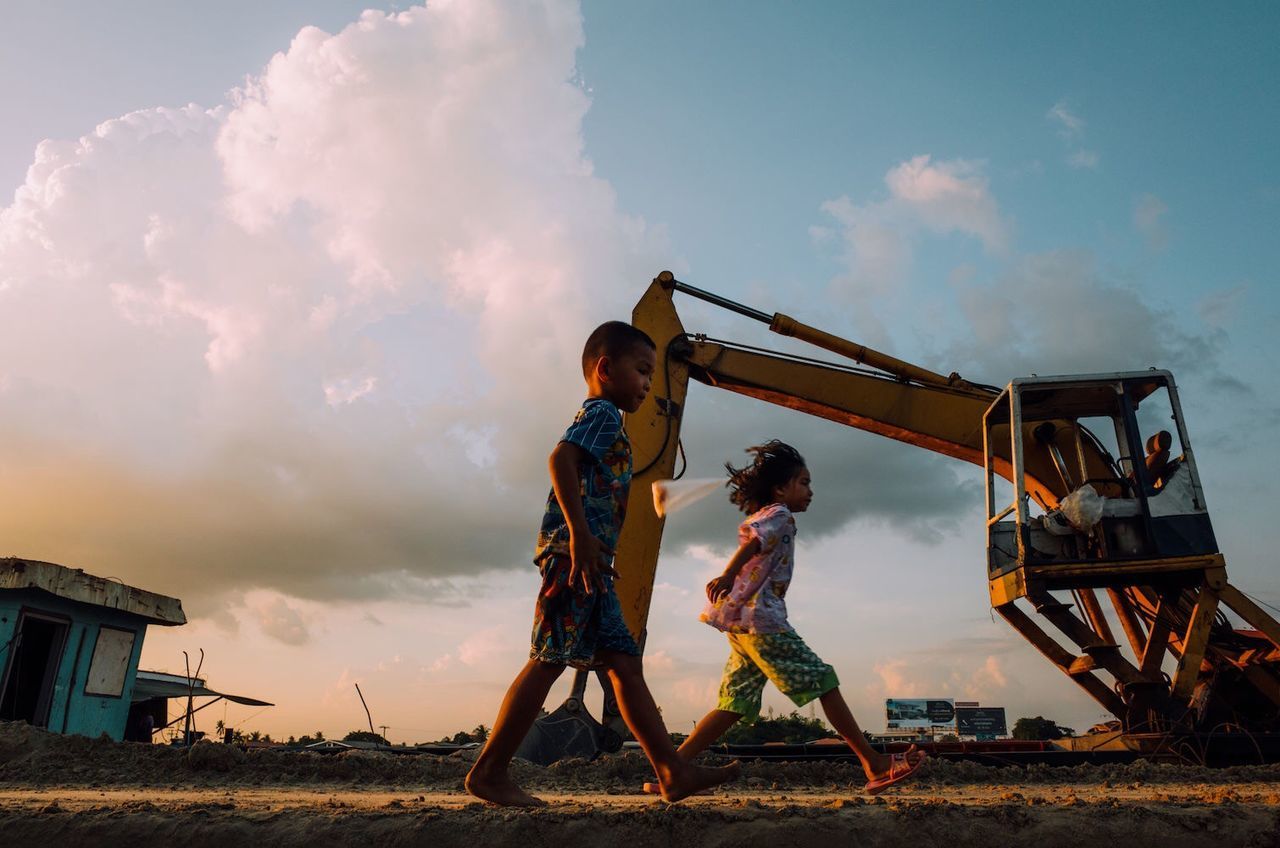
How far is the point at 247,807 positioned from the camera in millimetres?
2627

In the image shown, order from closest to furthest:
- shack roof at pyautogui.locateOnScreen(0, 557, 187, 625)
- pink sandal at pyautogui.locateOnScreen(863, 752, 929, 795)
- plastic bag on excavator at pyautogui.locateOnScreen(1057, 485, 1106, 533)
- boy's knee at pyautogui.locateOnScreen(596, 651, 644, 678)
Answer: boy's knee at pyautogui.locateOnScreen(596, 651, 644, 678) < pink sandal at pyautogui.locateOnScreen(863, 752, 929, 795) < plastic bag on excavator at pyautogui.locateOnScreen(1057, 485, 1106, 533) < shack roof at pyautogui.locateOnScreen(0, 557, 187, 625)

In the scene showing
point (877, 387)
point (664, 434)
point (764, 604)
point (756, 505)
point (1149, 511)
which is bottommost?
point (764, 604)

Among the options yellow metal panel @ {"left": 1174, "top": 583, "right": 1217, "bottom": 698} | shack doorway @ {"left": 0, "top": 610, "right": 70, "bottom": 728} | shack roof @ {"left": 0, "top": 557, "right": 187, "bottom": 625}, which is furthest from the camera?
shack doorway @ {"left": 0, "top": 610, "right": 70, "bottom": 728}

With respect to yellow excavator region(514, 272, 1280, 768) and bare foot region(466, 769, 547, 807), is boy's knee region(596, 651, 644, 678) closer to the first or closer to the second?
bare foot region(466, 769, 547, 807)

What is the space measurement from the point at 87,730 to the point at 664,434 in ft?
32.0

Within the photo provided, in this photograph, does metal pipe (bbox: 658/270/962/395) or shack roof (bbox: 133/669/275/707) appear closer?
metal pipe (bbox: 658/270/962/395)

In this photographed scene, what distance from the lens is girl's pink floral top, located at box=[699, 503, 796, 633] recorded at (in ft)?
12.4

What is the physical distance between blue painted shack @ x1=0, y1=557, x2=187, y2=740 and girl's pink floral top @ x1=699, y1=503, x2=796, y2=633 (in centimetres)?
1047

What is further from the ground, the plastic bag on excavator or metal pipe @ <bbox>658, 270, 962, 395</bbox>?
metal pipe @ <bbox>658, 270, 962, 395</bbox>

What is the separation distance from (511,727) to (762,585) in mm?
1463

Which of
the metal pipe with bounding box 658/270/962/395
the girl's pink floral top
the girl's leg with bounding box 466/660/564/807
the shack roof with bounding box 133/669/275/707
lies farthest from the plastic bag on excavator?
the shack roof with bounding box 133/669/275/707

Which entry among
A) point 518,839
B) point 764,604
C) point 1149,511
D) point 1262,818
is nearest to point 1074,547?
point 1149,511

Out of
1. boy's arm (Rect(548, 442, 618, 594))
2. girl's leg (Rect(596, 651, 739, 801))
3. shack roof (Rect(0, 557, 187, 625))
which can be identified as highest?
shack roof (Rect(0, 557, 187, 625))

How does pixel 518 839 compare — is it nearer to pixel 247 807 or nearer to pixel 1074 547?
pixel 247 807
